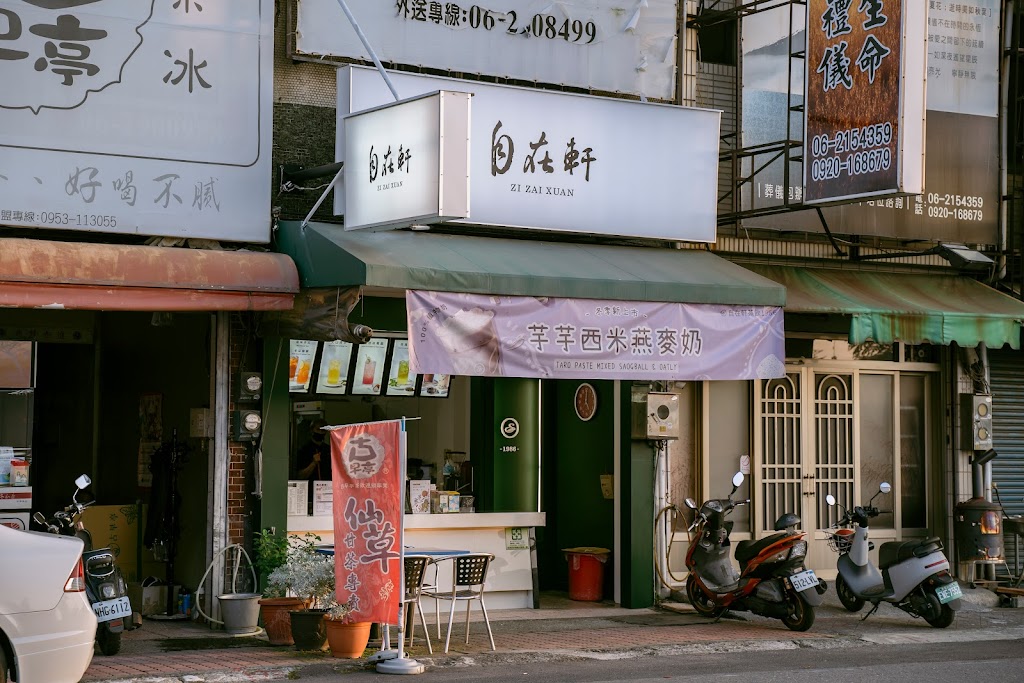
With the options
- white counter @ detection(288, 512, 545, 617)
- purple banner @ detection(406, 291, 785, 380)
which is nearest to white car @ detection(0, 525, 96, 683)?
purple banner @ detection(406, 291, 785, 380)

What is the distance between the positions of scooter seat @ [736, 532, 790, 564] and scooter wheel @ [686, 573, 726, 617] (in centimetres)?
54

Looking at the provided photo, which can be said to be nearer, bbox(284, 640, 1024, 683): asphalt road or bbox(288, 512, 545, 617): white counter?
bbox(284, 640, 1024, 683): asphalt road

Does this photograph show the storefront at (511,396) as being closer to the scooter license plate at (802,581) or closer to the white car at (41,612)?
the scooter license plate at (802,581)

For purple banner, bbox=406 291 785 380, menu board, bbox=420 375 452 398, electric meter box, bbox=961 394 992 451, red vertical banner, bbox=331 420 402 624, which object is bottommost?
red vertical banner, bbox=331 420 402 624

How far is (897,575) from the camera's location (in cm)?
1376

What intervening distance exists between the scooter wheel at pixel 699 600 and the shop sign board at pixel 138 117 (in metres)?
5.59

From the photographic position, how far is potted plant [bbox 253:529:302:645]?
11.6m

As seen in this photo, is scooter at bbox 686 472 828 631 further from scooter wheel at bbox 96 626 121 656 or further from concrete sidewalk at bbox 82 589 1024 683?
scooter wheel at bbox 96 626 121 656

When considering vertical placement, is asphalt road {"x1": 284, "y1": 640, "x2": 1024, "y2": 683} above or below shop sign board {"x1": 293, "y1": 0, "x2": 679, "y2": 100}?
below

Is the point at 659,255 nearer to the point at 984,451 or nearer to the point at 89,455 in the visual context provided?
the point at 984,451

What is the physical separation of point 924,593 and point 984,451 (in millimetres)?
3667

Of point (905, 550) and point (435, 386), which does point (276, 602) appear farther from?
point (905, 550)

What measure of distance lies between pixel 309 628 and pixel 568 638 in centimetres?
264

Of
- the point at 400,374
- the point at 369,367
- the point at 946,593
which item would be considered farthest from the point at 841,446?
the point at 369,367
